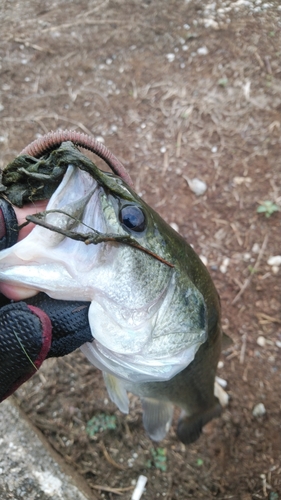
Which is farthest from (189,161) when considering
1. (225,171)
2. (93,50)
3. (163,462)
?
(163,462)

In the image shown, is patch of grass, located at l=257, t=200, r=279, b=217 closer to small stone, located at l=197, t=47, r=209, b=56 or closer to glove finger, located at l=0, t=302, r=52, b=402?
small stone, located at l=197, t=47, r=209, b=56

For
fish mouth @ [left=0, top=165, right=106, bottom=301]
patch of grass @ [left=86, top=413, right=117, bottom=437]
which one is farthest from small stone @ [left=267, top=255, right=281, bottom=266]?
fish mouth @ [left=0, top=165, right=106, bottom=301]

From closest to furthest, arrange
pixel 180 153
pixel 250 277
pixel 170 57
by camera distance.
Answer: pixel 250 277, pixel 180 153, pixel 170 57

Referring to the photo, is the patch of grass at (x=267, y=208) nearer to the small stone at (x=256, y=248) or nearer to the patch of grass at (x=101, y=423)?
the small stone at (x=256, y=248)

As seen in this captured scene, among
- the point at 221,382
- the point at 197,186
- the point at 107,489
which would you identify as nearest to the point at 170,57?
the point at 197,186

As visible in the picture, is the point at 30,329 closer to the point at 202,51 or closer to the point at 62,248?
the point at 62,248

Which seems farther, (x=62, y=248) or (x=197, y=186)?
(x=197, y=186)

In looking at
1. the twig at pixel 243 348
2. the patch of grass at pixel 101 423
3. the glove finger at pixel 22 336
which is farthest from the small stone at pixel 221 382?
the glove finger at pixel 22 336
